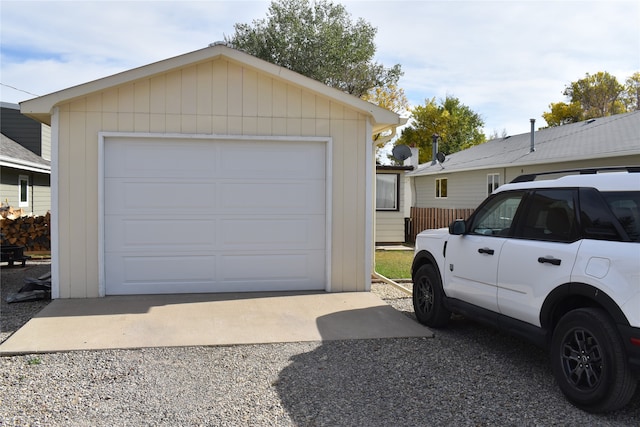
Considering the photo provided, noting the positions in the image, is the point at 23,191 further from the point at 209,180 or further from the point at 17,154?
the point at 209,180

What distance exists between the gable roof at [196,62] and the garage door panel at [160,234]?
182 cm

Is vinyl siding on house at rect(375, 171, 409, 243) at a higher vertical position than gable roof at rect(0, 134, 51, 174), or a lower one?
lower

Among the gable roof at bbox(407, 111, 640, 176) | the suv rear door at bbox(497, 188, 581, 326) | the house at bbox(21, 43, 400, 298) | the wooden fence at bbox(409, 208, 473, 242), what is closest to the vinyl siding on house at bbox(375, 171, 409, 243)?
the wooden fence at bbox(409, 208, 473, 242)

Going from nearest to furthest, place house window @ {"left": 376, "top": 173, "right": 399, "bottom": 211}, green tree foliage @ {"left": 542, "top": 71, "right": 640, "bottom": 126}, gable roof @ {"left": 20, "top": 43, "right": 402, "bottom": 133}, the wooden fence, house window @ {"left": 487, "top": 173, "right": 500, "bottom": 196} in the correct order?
gable roof @ {"left": 20, "top": 43, "right": 402, "bottom": 133} → house window @ {"left": 376, "top": 173, "right": 399, "bottom": 211} → the wooden fence → house window @ {"left": 487, "top": 173, "right": 500, "bottom": 196} → green tree foliage @ {"left": 542, "top": 71, "right": 640, "bottom": 126}

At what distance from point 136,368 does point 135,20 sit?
36.6 feet

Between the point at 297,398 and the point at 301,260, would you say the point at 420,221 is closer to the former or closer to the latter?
the point at 301,260

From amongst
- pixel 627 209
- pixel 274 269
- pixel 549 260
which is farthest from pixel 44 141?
pixel 627 209

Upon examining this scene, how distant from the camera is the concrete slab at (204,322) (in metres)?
5.80

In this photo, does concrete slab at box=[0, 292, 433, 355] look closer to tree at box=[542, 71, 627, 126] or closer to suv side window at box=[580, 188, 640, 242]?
suv side window at box=[580, 188, 640, 242]

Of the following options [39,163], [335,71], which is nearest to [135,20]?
[39,163]

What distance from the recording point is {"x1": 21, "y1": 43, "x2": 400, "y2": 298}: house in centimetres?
777

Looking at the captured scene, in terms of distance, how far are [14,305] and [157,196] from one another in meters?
2.56

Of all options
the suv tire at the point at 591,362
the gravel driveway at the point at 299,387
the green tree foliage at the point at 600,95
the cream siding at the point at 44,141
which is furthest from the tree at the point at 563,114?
the suv tire at the point at 591,362

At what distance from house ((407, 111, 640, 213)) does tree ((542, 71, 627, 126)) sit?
67.9ft
